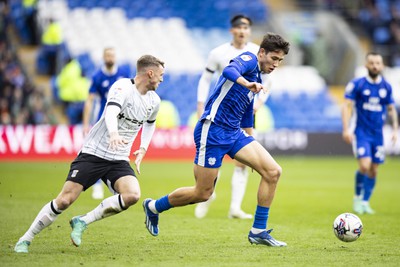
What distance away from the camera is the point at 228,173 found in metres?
21.8

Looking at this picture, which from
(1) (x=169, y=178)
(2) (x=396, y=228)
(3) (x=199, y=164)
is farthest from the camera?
(1) (x=169, y=178)

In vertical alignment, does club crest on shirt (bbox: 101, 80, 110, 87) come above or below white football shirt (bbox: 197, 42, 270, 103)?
below

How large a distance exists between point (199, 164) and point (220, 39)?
22.2 meters

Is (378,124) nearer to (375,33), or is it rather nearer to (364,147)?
(364,147)

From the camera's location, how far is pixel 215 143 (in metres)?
9.05

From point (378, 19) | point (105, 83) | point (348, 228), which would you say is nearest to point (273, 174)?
point (348, 228)

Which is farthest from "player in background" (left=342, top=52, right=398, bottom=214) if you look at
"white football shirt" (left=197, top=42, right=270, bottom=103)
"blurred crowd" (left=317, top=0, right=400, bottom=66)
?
"blurred crowd" (left=317, top=0, right=400, bottom=66)

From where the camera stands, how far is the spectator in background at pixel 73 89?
79.2 ft

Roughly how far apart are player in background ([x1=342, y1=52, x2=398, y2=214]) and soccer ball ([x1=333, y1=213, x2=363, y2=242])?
4.05 metres

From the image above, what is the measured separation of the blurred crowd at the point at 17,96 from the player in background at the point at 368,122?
12.1m

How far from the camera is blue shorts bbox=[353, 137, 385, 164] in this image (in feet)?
43.9

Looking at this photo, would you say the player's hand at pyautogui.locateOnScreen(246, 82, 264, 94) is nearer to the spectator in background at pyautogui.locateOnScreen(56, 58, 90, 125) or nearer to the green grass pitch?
the green grass pitch

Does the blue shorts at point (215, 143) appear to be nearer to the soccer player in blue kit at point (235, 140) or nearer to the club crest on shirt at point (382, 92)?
the soccer player in blue kit at point (235, 140)

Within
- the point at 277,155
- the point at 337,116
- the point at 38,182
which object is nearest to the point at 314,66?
the point at 337,116
